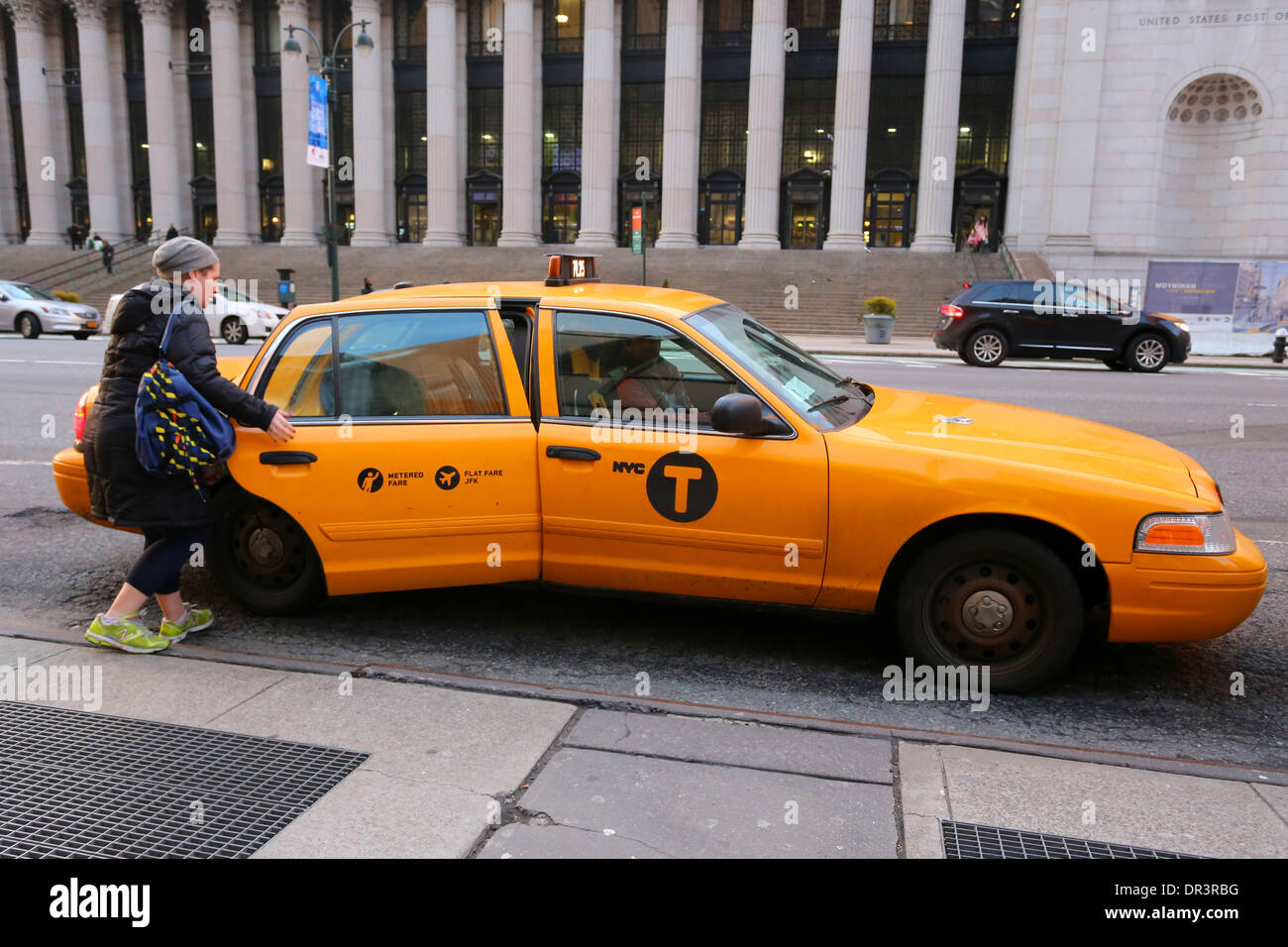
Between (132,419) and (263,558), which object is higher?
(132,419)

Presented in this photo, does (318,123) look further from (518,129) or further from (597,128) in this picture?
(518,129)

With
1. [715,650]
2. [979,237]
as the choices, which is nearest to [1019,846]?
[715,650]

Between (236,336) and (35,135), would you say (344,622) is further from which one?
(35,135)

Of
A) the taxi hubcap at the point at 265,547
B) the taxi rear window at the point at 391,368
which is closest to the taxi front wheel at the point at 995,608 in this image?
the taxi rear window at the point at 391,368

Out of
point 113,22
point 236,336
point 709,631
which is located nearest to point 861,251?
point 236,336

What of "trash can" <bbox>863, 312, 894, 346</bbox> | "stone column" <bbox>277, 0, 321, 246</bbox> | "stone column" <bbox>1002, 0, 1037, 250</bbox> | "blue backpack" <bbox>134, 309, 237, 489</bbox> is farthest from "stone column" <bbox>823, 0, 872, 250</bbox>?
"blue backpack" <bbox>134, 309, 237, 489</bbox>

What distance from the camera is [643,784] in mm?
3131

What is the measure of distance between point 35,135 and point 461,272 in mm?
26757

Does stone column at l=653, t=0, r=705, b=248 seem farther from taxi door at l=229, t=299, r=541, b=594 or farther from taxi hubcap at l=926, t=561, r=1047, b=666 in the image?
taxi hubcap at l=926, t=561, r=1047, b=666

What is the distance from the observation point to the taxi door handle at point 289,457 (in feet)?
14.5

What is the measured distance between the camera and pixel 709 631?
4742 millimetres

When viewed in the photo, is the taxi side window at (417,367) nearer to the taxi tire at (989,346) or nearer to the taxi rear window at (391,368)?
the taxi rear window at (391,368)

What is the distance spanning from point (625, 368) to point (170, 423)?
199cm

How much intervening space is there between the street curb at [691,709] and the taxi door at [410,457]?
19.9 inches
